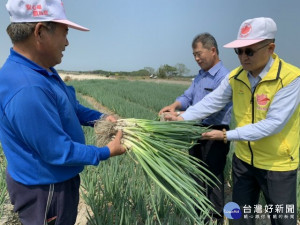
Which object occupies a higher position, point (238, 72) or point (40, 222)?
point (238, 72)

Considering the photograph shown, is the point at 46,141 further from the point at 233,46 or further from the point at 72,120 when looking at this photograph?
the point at 233,46

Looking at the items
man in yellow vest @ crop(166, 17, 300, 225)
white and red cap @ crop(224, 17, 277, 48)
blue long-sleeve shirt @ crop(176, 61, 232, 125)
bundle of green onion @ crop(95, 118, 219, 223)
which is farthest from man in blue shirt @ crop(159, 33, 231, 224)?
white and red cap @ crop(224, 17, 277, 48)

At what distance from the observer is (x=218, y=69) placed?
2125mm

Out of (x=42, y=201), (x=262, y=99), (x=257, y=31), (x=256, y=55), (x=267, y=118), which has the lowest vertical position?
(x=42, y=201)

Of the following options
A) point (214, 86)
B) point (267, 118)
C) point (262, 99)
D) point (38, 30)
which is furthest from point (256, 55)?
point (38, 30)

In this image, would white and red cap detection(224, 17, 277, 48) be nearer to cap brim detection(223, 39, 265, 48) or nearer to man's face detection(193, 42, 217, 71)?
cap brim detection(223, 39, 265, 48)

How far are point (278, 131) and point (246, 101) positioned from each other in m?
0.27

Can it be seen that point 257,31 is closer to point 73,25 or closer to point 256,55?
point 256,55

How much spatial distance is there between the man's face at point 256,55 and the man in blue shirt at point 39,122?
951 millimetres

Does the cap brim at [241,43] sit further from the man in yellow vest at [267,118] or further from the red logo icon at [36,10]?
the red logo icon at [36,10]

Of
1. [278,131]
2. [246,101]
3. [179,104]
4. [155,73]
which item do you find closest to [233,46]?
[246,101]

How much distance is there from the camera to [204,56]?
2104 mm

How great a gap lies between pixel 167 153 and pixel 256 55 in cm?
79

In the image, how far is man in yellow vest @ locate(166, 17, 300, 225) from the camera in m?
1.44
